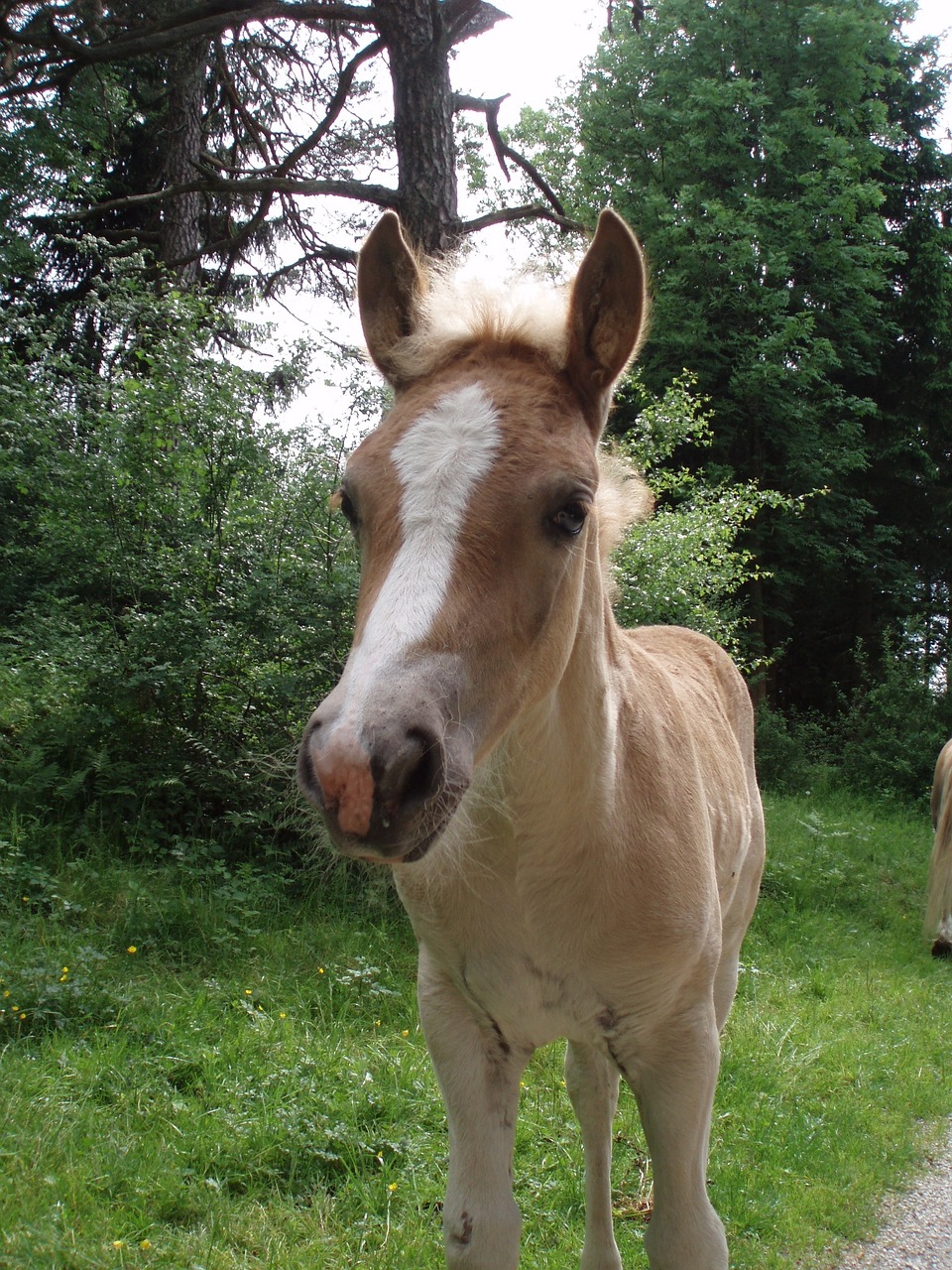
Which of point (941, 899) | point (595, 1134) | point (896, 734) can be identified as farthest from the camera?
point (896, 734)

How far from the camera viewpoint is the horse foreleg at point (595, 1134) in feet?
9.53

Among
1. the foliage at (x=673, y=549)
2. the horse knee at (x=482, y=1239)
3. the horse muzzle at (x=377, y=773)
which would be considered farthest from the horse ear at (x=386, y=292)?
the foliage at (x=673, y=549)

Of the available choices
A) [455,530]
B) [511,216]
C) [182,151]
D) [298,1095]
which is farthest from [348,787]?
[182,151]

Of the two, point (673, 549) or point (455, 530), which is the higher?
point (673, 549)

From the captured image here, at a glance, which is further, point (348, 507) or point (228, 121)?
point (228, 121)

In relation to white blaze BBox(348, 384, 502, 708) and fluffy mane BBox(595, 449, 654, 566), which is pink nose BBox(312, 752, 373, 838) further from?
fluffy mane BBox(595, 449, 654, 566)

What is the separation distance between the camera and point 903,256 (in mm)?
15203

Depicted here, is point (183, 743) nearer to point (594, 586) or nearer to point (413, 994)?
point (413, 994)

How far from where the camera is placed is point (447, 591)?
1613mm

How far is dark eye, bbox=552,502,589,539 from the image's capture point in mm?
1839

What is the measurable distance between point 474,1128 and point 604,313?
2014mm

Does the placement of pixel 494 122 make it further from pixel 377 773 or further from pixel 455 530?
pixel 377 773

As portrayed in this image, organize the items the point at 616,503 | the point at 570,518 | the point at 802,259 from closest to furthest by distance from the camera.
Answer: the point at 570,518 → the point at 616,503 → the point at 802,259

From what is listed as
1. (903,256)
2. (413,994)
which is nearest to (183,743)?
(413,994)
